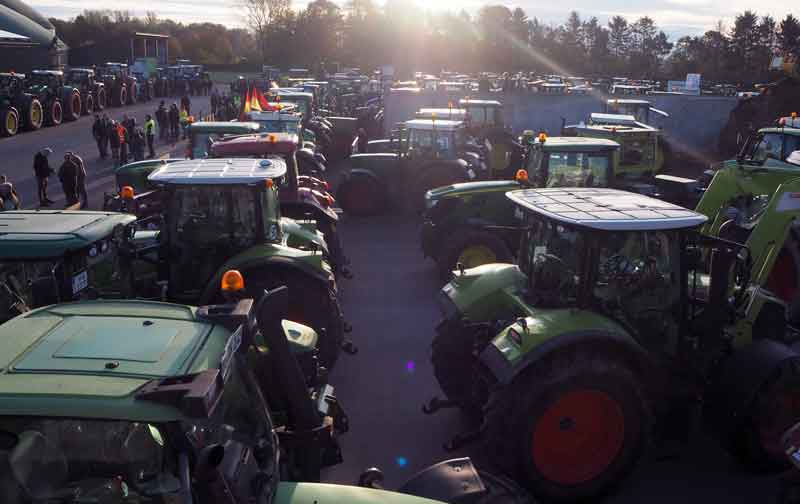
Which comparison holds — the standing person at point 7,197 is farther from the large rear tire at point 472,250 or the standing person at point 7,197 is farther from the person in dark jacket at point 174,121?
the person in dark jacket at point 174,121

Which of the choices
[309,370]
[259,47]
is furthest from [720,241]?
[259,47]

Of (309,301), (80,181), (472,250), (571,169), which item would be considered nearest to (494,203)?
(472,250)

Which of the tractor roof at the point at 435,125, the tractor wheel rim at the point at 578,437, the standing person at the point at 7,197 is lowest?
the tractor wheel rim at the point at 578,437

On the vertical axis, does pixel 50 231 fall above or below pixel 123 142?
above

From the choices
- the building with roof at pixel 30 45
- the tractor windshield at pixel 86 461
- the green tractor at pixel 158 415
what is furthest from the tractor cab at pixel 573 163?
the building with roof at pixel 30 45

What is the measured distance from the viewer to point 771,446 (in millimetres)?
5094

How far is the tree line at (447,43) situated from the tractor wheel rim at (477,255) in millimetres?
42971

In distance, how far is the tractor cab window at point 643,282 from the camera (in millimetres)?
5039

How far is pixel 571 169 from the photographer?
10.9m

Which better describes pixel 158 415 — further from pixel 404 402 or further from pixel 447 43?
pixel 447 43

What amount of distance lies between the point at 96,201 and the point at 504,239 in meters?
10.6

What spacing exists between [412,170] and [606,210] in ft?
29.8

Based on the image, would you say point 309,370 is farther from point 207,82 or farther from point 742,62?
point 742,62

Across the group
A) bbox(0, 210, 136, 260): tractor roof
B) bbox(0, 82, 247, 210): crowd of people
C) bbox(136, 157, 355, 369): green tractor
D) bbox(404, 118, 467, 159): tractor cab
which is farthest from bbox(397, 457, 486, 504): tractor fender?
bbox(404, 118, 467, 159): tractor cab
